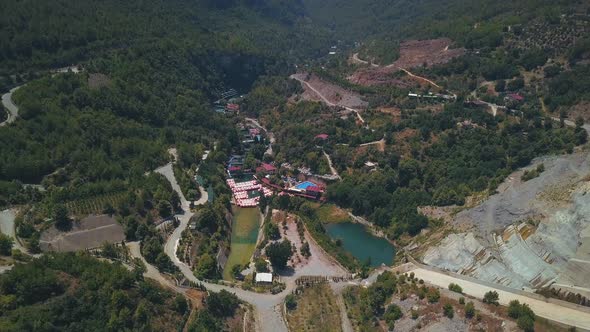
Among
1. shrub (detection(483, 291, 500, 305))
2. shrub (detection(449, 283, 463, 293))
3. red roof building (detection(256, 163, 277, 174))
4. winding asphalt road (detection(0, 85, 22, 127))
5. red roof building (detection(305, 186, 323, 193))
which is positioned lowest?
red roof building (detection(256, 163, 277, 174))

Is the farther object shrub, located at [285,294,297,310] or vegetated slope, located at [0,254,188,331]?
shrub, located at [285,294,297,310]

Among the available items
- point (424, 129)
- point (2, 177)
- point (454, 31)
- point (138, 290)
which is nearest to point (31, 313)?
point (138, 290)

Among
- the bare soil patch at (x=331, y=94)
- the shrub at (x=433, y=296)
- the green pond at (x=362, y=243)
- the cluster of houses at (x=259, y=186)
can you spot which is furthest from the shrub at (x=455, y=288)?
the bare soil patch at (x=331, y=94)

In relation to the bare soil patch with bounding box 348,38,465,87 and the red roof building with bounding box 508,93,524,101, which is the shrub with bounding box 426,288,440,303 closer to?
the red roof building with bounding box 508,93,524,101

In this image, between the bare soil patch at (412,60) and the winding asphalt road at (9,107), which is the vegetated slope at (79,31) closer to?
the winding asphalt road at (9,107)

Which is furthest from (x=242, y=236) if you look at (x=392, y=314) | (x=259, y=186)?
(x=392, y=314)

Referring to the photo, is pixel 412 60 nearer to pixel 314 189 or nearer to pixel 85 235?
pixel 314 189

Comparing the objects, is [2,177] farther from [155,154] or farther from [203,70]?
[203,70]

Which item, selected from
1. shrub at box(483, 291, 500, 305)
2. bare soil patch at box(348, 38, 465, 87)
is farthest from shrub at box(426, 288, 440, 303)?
bare soil patch at box(348, 38, 465, 87)
